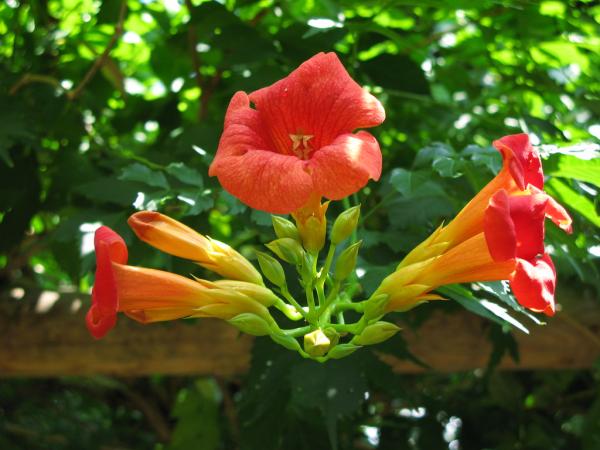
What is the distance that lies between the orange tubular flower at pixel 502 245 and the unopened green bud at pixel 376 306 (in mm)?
15

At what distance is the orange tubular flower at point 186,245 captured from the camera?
1809 mm

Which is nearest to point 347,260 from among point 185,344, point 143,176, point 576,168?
point 576,168

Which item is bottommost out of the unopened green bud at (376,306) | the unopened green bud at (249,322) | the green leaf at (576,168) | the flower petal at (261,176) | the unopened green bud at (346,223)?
the unopened green bud at (249,322)

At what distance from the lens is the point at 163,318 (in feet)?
6.23

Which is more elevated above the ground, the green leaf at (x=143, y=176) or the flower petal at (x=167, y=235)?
the flower petal at (x=167, y=235)

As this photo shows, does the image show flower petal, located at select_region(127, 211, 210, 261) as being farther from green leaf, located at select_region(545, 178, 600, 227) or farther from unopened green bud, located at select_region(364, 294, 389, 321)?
green leaf, located at select_region(545, 178, 600, 227)

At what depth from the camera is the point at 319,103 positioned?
1.75 meters

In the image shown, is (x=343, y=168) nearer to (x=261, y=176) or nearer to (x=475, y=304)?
(x=261, y=176)

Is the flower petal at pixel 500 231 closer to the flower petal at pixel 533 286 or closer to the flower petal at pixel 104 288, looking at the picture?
the flower petal at pixel 533 286

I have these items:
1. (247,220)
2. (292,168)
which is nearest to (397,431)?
(247,220)

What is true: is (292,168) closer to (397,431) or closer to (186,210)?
(186,210)

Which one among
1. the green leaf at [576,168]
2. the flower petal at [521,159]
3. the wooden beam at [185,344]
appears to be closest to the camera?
the flower petal at [521,159]

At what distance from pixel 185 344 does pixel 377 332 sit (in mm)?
1767

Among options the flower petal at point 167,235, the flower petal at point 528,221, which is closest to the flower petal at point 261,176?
the flower petal at point 167,235
